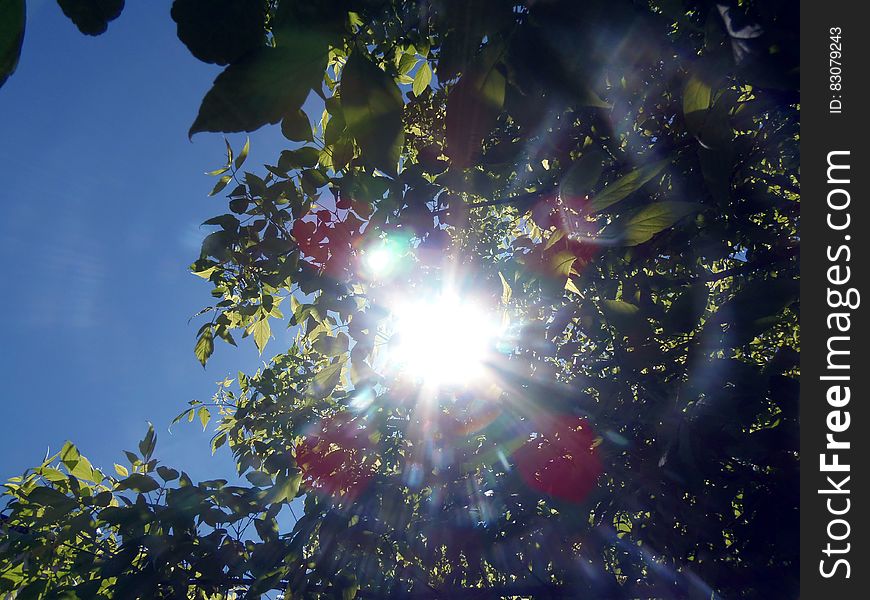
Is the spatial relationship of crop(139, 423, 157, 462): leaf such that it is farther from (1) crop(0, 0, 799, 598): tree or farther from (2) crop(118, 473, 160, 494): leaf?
(2) crop(118, 473, 160, 494): leaf

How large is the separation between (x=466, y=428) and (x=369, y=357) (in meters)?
0.72

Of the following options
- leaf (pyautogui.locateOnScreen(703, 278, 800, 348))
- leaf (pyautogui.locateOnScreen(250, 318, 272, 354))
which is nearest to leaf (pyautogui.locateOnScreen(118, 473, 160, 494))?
leaf (pyautogui.locateOnScreen(250, 318, 272, 354))

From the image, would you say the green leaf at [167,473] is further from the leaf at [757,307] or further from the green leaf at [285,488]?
the leaf at [757,307]

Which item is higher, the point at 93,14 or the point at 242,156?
the point at 242,156

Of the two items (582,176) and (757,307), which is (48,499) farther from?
(757,307)

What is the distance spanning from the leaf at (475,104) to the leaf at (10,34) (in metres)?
0.50

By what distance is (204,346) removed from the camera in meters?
2.44

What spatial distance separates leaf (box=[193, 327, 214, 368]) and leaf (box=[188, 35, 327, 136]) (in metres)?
2.14

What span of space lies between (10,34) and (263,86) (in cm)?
24

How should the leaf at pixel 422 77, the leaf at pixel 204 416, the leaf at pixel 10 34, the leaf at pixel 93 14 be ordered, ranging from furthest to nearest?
the leaf at pixel 204 416 → the leaf at pixel 422 77 → the leaf at pixel 93 14 → the leaf at pixel 10 34

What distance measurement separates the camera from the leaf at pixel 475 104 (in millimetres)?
680

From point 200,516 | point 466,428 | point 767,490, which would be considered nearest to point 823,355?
point 767,490

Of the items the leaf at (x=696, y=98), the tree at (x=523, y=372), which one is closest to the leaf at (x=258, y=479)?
the tree at (x=523, y=372)

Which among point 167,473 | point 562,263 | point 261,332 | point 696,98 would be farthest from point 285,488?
point 696,98
